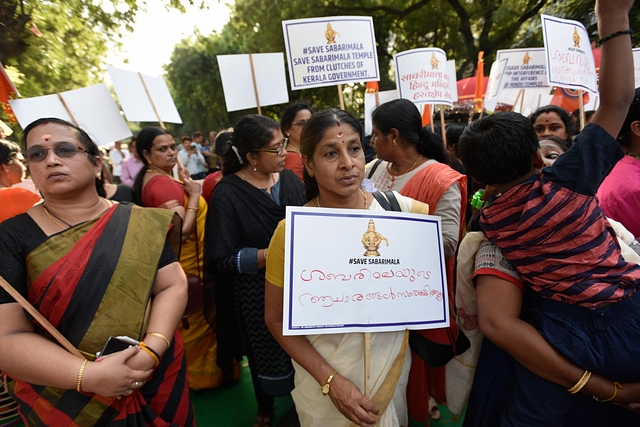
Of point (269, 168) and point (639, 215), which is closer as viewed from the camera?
point (639, 215)

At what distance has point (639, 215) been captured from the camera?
5.17 feet

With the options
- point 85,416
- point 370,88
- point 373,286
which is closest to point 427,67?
point 370,88

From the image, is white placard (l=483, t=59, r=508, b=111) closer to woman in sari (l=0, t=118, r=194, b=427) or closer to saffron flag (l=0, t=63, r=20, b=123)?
woman in sari (l=0, t=118, r=194, b=427)

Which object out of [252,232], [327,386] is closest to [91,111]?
[252,232]

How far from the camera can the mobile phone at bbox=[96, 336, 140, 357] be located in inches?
52.7

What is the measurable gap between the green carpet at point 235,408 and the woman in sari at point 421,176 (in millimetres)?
586

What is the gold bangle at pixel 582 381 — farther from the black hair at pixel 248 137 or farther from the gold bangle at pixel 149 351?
the black hair at pixel 248 137

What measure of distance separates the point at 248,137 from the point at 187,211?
848mm

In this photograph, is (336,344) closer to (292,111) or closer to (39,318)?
(39,318)

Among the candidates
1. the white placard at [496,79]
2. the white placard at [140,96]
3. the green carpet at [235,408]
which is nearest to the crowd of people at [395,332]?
the green carpet at [235,408]

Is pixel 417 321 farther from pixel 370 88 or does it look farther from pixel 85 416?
pixel 370 88

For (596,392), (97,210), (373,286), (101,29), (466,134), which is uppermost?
(101,29)

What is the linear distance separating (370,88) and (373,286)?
4350 millimetres

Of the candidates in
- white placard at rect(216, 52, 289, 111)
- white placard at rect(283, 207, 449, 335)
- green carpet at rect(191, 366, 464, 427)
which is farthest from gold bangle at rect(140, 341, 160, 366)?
white placard at rect(216, 52, 289, 111)
